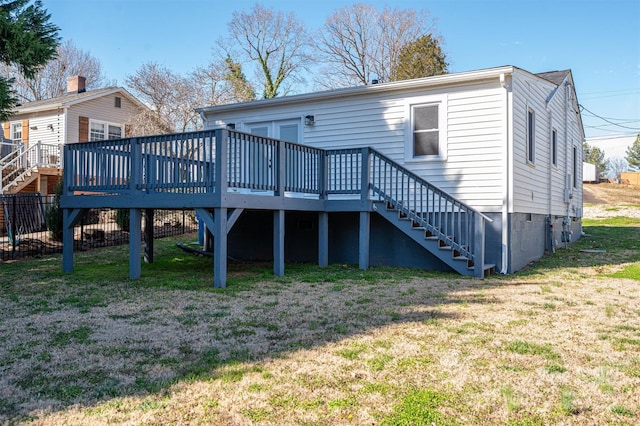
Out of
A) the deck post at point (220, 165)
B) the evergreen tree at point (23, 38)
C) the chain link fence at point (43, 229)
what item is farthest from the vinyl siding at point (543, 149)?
the chain link fence at point (43, 229)

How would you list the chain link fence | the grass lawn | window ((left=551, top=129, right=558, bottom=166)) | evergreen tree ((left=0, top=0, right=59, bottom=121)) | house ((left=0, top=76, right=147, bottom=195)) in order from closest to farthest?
the grass lawn
evergreen tree ((left=0, top=0, right=59, bottom=121))
the chain link fence
window ((left=551, top=129, right=558, bottom=166))
house ((left=0, top=76, right=147, bottom=195))

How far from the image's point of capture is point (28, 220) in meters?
13.8

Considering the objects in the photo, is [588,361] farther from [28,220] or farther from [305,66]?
[305,66]

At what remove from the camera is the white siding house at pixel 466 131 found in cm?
941

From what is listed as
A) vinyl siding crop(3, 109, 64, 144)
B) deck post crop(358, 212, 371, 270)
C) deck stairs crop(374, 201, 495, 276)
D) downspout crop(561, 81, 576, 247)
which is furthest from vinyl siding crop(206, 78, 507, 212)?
vinyl siding crop(3, 109, 64, 144)

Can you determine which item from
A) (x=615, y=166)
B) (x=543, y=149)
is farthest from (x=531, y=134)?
(x=615, y=166)

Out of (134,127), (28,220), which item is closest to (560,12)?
(134,127)

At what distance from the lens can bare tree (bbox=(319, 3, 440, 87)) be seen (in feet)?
98.8

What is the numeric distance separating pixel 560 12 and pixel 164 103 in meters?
18.2

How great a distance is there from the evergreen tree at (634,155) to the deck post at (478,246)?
52690 millimetres

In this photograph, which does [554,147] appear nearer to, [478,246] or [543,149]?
[543,149]

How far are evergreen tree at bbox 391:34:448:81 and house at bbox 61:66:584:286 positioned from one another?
1631 centimetres

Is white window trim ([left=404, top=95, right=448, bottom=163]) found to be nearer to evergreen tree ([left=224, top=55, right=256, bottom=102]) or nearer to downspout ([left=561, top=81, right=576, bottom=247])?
downspout ([left=561, top=81, right=576, bottom=247])

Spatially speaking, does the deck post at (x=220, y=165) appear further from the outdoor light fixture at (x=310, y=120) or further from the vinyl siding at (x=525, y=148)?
the vinyl siding at (x=525, y=148)
